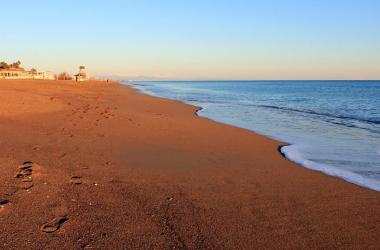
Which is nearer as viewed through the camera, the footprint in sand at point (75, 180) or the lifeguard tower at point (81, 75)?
the footprint in sand at point (75, 180)

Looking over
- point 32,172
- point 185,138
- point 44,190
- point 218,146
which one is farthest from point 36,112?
point 44,190

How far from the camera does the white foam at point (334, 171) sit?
6896 millimetres

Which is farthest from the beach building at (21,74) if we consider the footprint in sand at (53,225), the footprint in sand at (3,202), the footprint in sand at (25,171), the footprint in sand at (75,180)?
the footprint in sand at (53,225)

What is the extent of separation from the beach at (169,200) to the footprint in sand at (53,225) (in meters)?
0.01

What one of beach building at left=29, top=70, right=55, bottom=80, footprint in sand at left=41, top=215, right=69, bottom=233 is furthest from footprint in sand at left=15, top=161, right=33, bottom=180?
beach building at left=29, top=70, right=55, bottom=80

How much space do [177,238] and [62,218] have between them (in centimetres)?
141

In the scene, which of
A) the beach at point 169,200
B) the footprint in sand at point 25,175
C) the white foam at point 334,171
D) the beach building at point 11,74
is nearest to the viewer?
the beach at point 169,200

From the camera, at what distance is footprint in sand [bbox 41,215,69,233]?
171 inches

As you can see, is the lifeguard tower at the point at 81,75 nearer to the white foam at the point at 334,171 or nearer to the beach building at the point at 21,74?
the beach building at the point at 21,74

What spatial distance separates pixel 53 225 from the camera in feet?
14.7

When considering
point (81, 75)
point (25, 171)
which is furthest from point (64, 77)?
point (25, 171)

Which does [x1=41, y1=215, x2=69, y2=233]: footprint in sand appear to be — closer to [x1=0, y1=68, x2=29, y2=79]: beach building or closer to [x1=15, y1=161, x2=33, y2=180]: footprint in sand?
[x1=15, y1=161, x2=33, y2=180]: footprint in sand

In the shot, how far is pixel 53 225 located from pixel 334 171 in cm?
546

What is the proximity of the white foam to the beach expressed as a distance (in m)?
0.28
